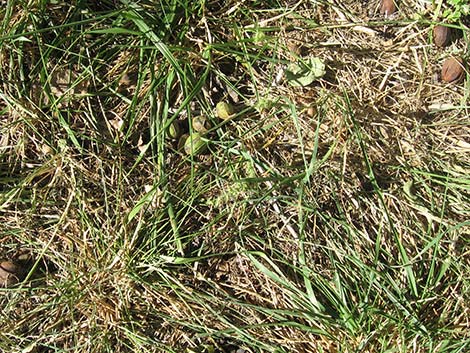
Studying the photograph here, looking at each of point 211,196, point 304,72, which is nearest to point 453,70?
point 304,72

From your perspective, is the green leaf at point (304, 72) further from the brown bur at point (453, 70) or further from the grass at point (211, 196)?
the brown bur at point (453, 70)

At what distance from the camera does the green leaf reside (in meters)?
2.48

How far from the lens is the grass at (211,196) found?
233 cm

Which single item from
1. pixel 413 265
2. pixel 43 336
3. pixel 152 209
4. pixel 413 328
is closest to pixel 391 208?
pixel 413 265

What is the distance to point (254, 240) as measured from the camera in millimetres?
2398

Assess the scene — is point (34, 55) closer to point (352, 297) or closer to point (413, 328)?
point (352, 297)

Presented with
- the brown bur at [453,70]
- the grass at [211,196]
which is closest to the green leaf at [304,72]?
the grass at [211,196]

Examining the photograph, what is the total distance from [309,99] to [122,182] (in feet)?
2.55

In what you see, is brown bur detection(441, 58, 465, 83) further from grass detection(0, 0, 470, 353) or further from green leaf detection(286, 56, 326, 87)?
green leaf detection(286, 56, 326, 87)

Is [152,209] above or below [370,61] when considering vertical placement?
below

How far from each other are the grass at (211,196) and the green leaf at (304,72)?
0.03m

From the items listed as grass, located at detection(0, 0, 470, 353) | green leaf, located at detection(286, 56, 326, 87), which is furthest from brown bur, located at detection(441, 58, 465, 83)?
green leaf, located at detection(286, 56, 326, 87)

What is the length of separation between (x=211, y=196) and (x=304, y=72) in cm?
60

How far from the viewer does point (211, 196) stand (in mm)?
2414
